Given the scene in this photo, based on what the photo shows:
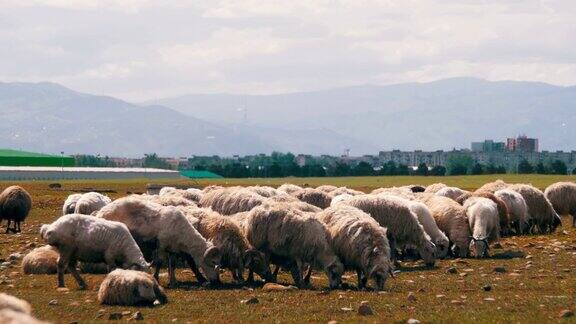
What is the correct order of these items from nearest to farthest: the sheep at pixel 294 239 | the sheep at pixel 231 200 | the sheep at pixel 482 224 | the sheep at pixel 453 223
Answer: the sheep at pixel 294 239
the sheep at pixel 231 200
the sheep at pixel 482 224
the sheep at pixel 453 223

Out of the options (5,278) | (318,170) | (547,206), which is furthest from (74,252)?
(318,170)

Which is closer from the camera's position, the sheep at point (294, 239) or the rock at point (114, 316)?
the rock at point (114, 316)

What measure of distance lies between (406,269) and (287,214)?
5.37 metres

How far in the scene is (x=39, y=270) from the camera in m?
25.0

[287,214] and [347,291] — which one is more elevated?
[287,214]

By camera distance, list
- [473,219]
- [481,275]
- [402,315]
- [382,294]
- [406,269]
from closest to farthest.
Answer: [402,315], [382,294], [481,275], [406,269], [473,219]

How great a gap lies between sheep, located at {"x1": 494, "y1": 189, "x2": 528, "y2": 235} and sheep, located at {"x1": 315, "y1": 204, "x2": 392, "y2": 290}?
18.4 metres

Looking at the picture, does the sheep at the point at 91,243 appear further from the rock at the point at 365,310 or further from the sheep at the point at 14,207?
the sheep at the point at 14,207

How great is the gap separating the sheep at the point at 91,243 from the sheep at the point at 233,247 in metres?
2.20

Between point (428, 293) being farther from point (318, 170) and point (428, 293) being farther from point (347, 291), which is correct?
point (318, 170)

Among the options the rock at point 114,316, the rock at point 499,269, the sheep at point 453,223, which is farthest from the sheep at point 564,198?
the rock at point 114,316

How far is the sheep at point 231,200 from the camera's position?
30.4 meters

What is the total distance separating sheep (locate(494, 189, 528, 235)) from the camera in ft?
132

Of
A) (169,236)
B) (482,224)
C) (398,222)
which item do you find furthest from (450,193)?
(169,236)
